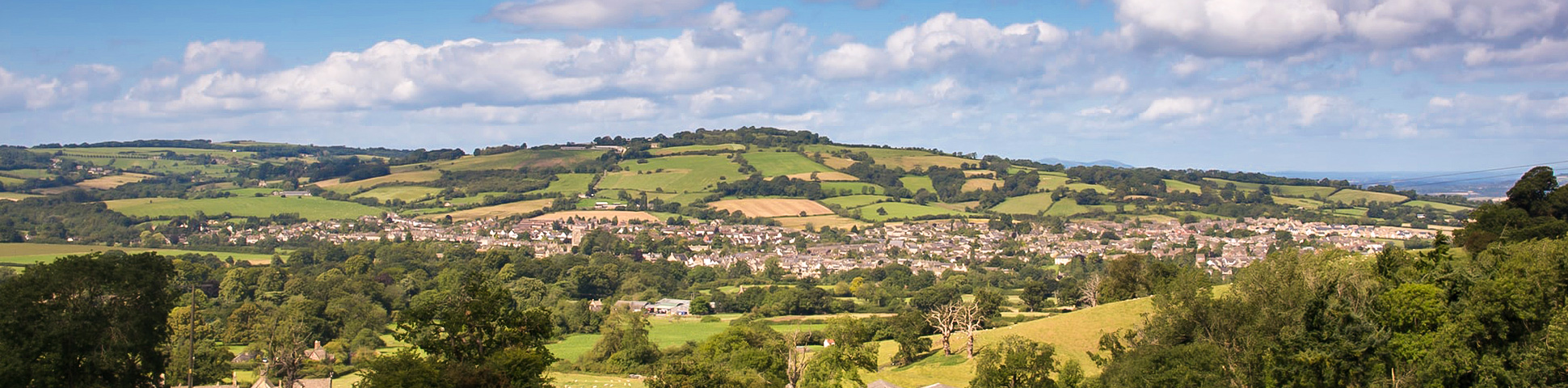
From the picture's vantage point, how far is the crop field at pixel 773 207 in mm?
139000

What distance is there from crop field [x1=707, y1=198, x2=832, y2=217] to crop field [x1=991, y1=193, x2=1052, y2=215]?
76.6 feet

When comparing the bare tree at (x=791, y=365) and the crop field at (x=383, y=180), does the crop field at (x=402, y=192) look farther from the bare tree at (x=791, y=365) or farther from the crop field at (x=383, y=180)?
the bare tree at (x=791, y=365)

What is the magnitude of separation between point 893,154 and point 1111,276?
118m

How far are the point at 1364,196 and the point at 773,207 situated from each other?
254 ft

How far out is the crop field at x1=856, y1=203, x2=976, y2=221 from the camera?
13588 cm

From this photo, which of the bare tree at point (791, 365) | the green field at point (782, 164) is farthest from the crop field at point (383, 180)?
the bare tree at point (791, 365)

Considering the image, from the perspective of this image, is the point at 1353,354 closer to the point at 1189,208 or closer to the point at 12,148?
the point at 1189,208

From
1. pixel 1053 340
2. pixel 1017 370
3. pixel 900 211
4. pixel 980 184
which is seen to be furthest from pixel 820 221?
pixel 1017 370

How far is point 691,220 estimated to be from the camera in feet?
449

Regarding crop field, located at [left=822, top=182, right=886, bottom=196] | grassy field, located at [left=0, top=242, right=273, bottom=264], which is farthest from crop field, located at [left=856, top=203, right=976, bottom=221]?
grassy field, located at [left=0, top=242, right=273, bottom=264]

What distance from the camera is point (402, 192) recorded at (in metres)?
151

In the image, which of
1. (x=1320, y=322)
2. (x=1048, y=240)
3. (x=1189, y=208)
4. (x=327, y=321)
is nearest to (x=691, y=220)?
(x=1048, y=240)

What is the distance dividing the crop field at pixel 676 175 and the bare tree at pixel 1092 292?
3500 inches

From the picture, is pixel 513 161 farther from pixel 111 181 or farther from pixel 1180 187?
pixel 1180 187
